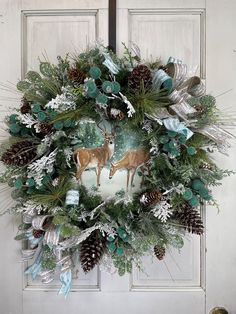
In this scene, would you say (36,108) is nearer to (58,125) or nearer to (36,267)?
(58,125)

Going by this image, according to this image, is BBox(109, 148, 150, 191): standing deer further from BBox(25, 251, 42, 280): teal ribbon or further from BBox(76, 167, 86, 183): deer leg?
BBox(25, 251, 42, 280): teal ribbon

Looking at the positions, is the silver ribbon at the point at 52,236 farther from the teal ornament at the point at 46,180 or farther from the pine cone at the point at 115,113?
the pine cone at the point at 115,113

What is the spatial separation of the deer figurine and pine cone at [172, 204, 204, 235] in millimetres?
A: 258

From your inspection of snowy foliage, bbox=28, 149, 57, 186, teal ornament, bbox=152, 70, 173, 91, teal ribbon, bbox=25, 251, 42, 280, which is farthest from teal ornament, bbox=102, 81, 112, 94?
teal ribbon, bbox=25, 251, 42, 280

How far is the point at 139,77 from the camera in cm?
87

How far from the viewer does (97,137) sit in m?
0.97

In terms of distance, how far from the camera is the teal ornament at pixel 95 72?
0.87 meters

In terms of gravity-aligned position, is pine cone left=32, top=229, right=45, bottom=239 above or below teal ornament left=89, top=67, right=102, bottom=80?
below

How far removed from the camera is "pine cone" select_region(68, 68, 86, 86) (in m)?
0.91

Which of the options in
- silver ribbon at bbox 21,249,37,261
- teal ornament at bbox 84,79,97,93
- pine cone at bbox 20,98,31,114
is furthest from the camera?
silver ribbon at bbox 21,249,37,261

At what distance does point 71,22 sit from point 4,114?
1.21ft

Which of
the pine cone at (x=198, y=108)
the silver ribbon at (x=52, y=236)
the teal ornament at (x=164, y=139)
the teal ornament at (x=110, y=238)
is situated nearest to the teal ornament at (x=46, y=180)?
the silver ribbon at (x=52, y=236)

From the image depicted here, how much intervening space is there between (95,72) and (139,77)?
0.37 feet

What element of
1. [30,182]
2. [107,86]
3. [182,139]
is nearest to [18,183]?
[30,182]
